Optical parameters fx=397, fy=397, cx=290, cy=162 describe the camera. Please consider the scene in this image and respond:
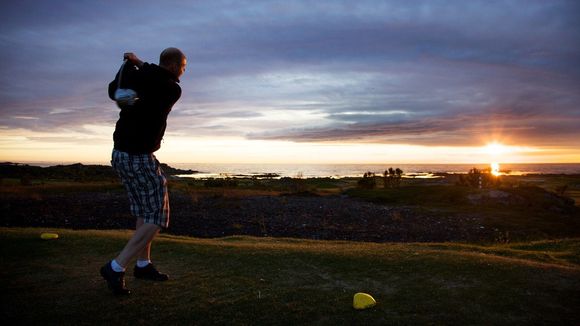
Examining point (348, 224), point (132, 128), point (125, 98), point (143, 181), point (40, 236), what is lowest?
point (348, 224)

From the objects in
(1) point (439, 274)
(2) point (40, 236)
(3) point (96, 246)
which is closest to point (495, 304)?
(1) point (439, 274)

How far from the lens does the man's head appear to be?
4.61 metres

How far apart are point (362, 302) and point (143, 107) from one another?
3122 mm

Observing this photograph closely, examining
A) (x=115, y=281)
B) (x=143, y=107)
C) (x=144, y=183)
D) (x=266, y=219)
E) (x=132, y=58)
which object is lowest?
(x=266, y=219)

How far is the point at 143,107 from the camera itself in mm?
4406

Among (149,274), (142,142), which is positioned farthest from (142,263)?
(142,142)

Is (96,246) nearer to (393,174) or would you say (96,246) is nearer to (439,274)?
(439,274)

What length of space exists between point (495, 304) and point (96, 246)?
6.14 meters

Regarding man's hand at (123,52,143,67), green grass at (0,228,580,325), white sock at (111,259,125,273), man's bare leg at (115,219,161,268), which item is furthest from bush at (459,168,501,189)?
white sock at (111,259,125,273)

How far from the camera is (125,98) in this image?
4.27 meters

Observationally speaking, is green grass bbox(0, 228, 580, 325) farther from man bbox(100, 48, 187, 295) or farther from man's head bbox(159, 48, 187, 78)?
man's head bbox(159, 48, 187, 78)

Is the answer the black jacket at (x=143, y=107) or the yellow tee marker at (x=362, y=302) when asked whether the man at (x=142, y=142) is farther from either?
the yellow tee marker at (x=362, y=302)

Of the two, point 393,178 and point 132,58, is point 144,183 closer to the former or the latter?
point 132,58

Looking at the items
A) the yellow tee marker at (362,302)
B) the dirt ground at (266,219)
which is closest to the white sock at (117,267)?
the yellow tee marker at (362,302)
